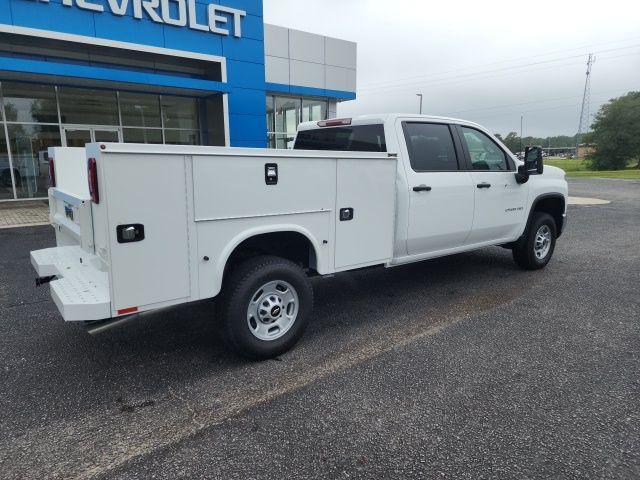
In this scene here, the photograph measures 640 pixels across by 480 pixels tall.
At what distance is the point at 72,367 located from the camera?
368 centimetres

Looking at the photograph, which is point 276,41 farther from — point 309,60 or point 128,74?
point 128,74

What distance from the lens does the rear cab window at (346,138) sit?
4.81 m

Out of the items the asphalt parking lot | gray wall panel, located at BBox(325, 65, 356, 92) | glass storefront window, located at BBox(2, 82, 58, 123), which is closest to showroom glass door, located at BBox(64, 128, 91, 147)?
glass storefront window, located at BBox(2, 82, 58, 123)

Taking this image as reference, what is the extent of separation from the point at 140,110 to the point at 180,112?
54.8 inches

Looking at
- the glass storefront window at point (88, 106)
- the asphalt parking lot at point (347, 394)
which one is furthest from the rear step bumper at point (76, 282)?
the glass storefront window at point (88, 106)

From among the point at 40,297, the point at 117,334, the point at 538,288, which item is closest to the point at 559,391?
the point at 538,288

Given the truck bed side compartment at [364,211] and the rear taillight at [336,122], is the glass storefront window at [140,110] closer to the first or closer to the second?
the rear taillight at [336,122]

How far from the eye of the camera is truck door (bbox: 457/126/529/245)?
547 centimetres

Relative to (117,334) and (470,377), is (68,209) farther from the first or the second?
(470,377)

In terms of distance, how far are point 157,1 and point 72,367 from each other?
1326 centimetres

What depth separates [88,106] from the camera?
14969mm

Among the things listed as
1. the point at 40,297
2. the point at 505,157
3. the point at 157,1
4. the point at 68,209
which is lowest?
the point at 40,297

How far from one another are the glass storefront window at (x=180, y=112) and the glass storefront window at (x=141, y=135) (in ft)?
1.53

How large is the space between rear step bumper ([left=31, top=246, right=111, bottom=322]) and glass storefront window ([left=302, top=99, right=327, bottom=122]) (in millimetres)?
17529
